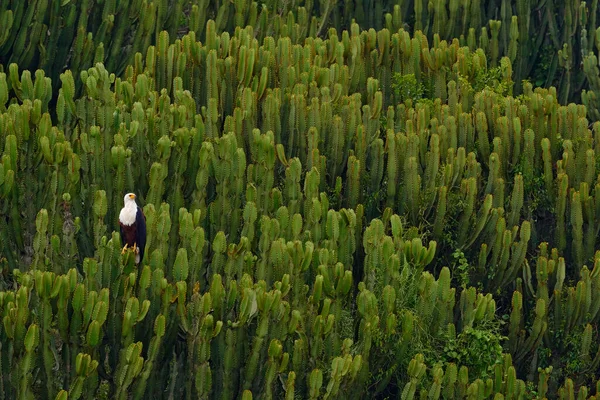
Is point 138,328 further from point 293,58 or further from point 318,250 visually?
point 293,58

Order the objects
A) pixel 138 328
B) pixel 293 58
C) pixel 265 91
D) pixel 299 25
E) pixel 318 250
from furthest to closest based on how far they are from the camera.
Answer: pixel 299 25 < pixel 293 58 < pixel 265 91 < pixel 318 250 < pixel 138 328

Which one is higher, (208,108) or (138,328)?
(208,108)

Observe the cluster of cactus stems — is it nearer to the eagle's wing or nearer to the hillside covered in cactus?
the hillside covered in cactus

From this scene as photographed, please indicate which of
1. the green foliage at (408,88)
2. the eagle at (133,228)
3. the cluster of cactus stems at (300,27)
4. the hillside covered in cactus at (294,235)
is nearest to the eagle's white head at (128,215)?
the eagle at (133,228)

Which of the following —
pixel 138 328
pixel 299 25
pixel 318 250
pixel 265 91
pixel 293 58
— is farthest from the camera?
pixel 299 25

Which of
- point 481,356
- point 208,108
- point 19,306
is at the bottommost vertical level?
point 481,356

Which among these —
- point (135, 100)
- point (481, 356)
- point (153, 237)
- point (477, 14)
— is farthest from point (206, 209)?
point (477, 14)

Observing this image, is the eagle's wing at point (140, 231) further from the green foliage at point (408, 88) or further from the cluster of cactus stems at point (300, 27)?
the green foliage at point (408, 88)

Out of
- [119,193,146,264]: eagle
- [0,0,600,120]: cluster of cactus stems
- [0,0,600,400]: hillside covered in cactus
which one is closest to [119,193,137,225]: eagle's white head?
[119,193,146,264]: eagle
